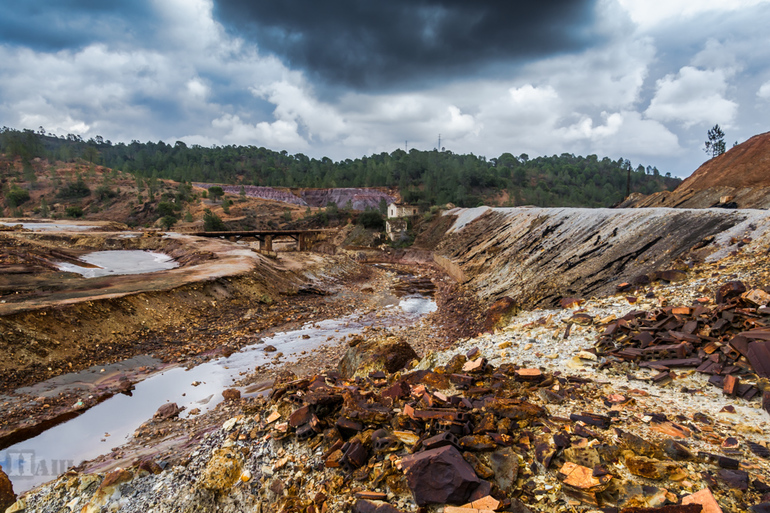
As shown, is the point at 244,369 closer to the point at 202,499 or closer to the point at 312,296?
the point at 202,499

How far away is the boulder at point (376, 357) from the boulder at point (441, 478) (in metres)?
4.91

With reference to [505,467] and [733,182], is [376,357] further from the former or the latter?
[733,182]

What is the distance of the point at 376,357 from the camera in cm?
930

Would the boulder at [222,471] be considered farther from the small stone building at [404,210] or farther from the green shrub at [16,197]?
the green shrub at [16,197]

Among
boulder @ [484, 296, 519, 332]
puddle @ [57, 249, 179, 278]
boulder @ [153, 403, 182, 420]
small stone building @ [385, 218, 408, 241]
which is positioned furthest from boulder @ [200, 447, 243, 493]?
small stone building @ [385, 218, 408, 241]

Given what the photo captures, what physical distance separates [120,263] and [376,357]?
2502cm

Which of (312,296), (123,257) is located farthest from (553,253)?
(123,257)

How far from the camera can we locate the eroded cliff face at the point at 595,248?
11.5 m

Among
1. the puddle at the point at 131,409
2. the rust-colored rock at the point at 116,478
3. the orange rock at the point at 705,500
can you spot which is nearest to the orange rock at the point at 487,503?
the orange rock at the point at 705,500

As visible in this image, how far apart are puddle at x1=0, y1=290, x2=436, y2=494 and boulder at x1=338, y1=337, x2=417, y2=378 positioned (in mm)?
3706

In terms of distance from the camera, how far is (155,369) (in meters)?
13.1

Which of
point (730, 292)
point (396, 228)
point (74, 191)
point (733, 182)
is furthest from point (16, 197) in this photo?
point (733, 182)

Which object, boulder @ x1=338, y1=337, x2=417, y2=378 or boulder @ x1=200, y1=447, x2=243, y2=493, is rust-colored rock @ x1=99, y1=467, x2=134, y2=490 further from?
boulder @ x1=338, y1=337, x2=417, y2=378

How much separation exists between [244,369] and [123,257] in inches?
870
